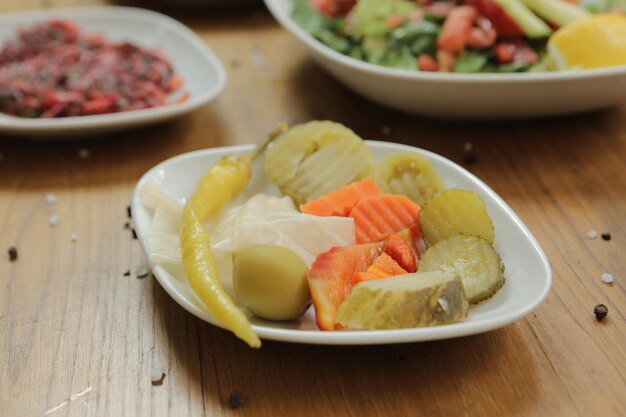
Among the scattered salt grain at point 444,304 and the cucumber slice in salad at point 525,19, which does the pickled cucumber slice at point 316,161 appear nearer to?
the scattered salt grain at point 444,304

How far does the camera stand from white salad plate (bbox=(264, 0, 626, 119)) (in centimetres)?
149

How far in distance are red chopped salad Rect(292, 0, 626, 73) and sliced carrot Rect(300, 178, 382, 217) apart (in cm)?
52

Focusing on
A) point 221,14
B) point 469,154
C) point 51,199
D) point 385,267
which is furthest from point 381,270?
point 221,14

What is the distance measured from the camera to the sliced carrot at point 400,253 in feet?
3.55

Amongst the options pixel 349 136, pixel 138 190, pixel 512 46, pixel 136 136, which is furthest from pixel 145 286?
pixel 512 46

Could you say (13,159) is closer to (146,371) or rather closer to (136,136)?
→ (136,136)

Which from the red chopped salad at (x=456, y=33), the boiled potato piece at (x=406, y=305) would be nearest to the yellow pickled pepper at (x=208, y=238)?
the boiled potato piece at (x=406, y=305)

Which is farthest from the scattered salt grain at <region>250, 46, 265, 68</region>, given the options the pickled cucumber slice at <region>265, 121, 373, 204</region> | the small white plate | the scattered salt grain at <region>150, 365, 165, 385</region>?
the scattered salt grain at <region>150, 365, 165, 385</region>

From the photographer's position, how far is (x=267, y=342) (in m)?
1.08

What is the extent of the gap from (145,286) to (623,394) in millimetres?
719

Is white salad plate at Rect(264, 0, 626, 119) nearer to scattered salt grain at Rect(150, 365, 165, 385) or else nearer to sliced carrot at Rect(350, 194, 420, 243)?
sliced carrot at Rect(350, 194, 420, 243)

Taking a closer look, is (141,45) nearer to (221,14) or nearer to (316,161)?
(221,14)

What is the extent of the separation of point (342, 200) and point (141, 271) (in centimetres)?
35

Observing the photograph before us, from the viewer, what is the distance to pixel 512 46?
1691 millimetres
